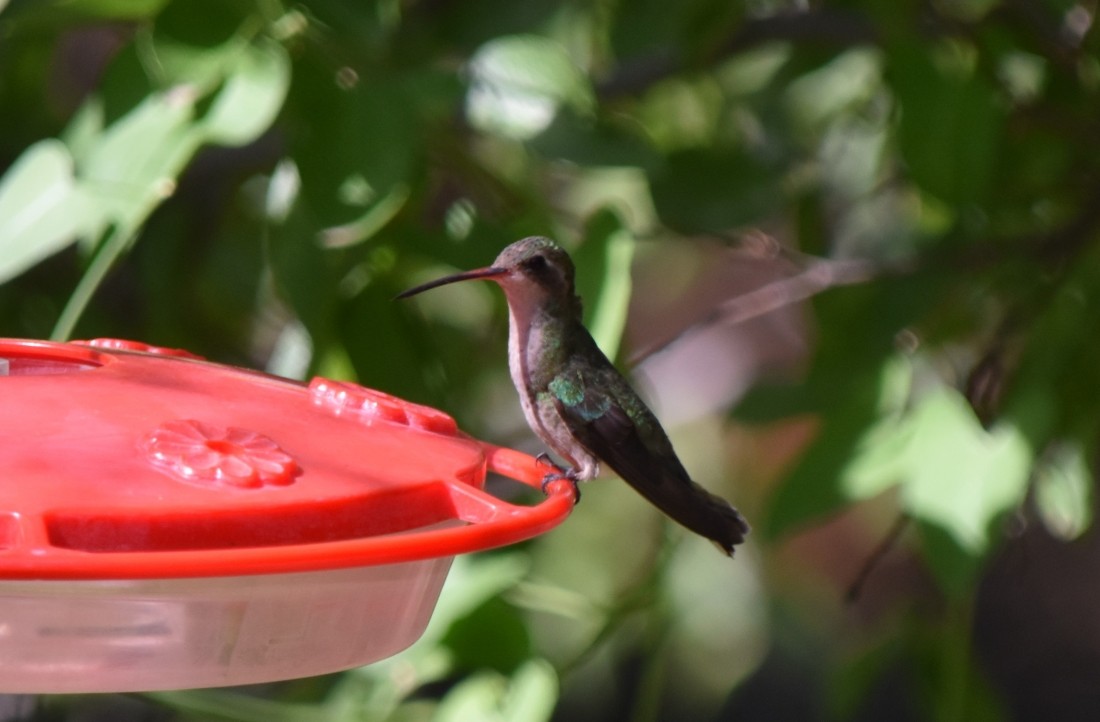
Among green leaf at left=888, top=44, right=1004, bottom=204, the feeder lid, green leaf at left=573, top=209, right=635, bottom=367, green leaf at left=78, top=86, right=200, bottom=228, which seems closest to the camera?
the feeder lid

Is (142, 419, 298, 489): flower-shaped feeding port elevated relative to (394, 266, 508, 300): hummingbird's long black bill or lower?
elevated

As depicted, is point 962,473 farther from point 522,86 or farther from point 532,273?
point 522,86

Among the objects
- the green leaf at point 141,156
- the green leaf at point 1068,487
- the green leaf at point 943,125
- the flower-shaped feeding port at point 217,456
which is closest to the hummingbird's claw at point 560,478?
the flower-shaped feeding port at point 217,456

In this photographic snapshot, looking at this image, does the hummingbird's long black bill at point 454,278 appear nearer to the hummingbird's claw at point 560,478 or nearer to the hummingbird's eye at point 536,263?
the hummingbird's eye at point 536,263

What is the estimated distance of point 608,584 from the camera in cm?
352

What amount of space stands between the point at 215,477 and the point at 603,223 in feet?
3.37

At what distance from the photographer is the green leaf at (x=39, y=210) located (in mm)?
1813

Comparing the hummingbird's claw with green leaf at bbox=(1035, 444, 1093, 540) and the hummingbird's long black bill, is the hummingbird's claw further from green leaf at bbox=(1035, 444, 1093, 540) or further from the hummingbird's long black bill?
green leaf at bbox=(1035, 444, 1093, 540)

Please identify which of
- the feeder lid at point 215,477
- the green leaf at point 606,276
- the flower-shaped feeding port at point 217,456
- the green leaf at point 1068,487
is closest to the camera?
the feeder lid at point 215,477

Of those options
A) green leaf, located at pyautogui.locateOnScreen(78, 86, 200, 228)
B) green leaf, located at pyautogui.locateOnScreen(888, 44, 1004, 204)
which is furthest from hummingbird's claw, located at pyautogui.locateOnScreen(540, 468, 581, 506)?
green leaf, located at pyautogui.locateOnScreen(888, 44, 1004, 204)

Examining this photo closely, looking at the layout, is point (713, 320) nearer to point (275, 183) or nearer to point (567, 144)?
→ point (567, 144)

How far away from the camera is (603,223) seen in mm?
2023

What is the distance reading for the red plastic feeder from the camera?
0.97 meters

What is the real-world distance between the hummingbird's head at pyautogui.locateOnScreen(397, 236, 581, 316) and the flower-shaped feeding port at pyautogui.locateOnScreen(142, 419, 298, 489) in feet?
2.52
